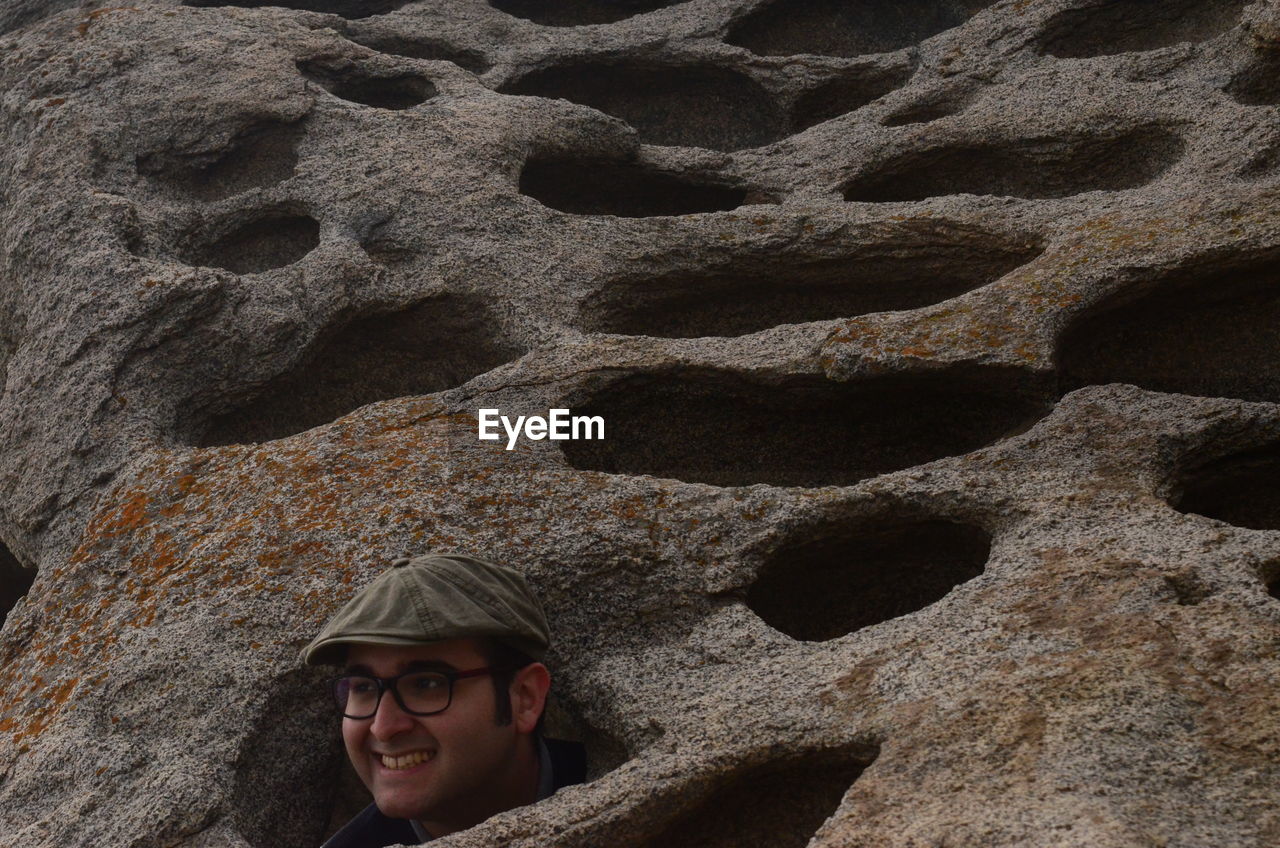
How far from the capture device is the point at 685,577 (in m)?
4.50

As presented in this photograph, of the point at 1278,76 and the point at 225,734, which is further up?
the point at 1278,76

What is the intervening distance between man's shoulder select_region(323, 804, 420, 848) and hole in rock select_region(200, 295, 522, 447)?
2.93 meters

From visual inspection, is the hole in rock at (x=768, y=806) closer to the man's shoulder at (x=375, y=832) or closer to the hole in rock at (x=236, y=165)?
the man's shoulder at (x=375, y=832)

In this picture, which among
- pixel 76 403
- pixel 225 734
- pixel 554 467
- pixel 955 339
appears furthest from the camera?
pixel 76 403

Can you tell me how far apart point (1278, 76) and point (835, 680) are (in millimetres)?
5082

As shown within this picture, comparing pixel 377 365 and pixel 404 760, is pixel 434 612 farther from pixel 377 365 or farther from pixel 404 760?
pixel 377 365

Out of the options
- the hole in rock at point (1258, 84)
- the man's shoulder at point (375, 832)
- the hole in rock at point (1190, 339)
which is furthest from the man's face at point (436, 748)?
the hole in rock at point (1258, 84)

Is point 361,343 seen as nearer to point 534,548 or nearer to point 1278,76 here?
point 534,548

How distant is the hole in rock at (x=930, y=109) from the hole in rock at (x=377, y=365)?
3.26 meters

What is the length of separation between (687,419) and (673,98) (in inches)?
190

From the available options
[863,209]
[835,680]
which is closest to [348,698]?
[835,680]

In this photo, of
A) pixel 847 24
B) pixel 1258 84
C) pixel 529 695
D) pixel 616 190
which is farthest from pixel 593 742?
pixel 847 24

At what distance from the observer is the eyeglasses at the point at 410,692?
3.58 m

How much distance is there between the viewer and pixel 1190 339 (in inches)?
230
